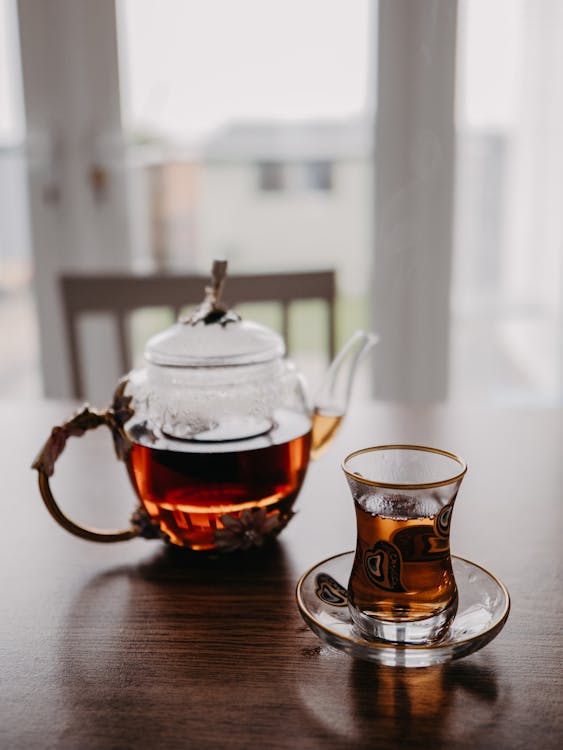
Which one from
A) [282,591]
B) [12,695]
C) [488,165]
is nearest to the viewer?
[12,695]

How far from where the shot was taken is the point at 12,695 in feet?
1.66

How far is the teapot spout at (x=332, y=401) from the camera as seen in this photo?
768mm

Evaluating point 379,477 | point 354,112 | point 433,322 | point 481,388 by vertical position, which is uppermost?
point 354,112

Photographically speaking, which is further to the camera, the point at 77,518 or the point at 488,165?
the point at 488,165

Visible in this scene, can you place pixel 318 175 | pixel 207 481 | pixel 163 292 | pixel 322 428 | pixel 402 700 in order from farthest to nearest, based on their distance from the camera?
pixel 318 175, pixel 163 292, pixel 322 428, pixel 207 481, pixel 402 700

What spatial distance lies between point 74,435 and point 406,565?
29 centimetres

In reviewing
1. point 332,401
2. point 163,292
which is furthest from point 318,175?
point 332,401

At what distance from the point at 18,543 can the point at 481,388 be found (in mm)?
1638

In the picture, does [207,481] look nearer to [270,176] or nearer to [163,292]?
[163,292]

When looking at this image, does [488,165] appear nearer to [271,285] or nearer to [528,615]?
[271,285]

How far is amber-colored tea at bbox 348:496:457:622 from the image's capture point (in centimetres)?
53

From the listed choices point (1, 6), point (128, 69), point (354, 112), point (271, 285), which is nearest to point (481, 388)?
point (354, 112)

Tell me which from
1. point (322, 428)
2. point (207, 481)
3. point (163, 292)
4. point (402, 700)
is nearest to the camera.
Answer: point (402, 700)

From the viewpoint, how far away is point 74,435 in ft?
2.16
